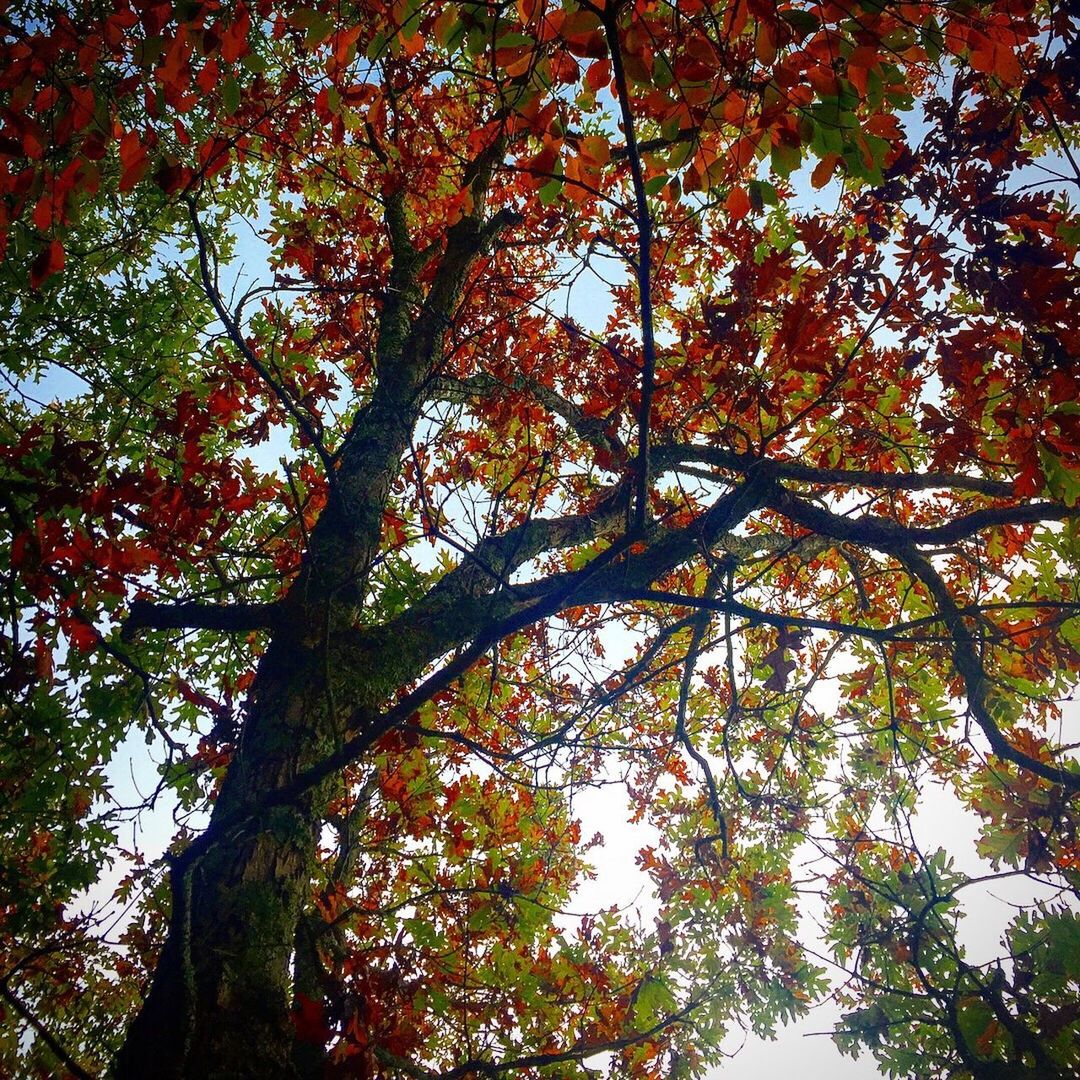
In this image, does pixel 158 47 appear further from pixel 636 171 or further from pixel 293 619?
pixel 293 619

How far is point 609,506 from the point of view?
3.92 meters

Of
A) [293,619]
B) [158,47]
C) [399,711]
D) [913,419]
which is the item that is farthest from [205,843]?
[913,419]

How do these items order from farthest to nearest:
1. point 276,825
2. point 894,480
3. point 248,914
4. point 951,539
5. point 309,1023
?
point 894,480 < point 951,539 < point 276,825 < point 248,914 < point 309,1023

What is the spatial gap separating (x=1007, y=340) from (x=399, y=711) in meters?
2.95

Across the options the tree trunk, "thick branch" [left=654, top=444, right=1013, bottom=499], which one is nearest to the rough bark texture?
the tree trunk

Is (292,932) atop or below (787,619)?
below

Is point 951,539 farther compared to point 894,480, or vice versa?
point 894,480

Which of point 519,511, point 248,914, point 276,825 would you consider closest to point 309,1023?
point 248,914

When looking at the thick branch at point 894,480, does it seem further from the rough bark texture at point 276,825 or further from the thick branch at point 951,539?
the rough bark texture at point 276,825

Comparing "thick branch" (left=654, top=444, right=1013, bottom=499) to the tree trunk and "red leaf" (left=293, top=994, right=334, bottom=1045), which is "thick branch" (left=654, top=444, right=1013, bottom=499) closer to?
the tree trunk

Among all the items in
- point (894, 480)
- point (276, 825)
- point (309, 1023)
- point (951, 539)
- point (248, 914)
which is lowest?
point (309, 1023)

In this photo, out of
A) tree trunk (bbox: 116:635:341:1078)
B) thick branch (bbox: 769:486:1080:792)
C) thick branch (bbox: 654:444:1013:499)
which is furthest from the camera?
thick branch (bbox: 654:444:1013:499)

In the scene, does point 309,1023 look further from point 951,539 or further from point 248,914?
point 951,539

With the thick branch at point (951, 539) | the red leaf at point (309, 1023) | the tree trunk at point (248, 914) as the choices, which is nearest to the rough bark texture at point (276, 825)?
the tree trunk at point (248, 914)
